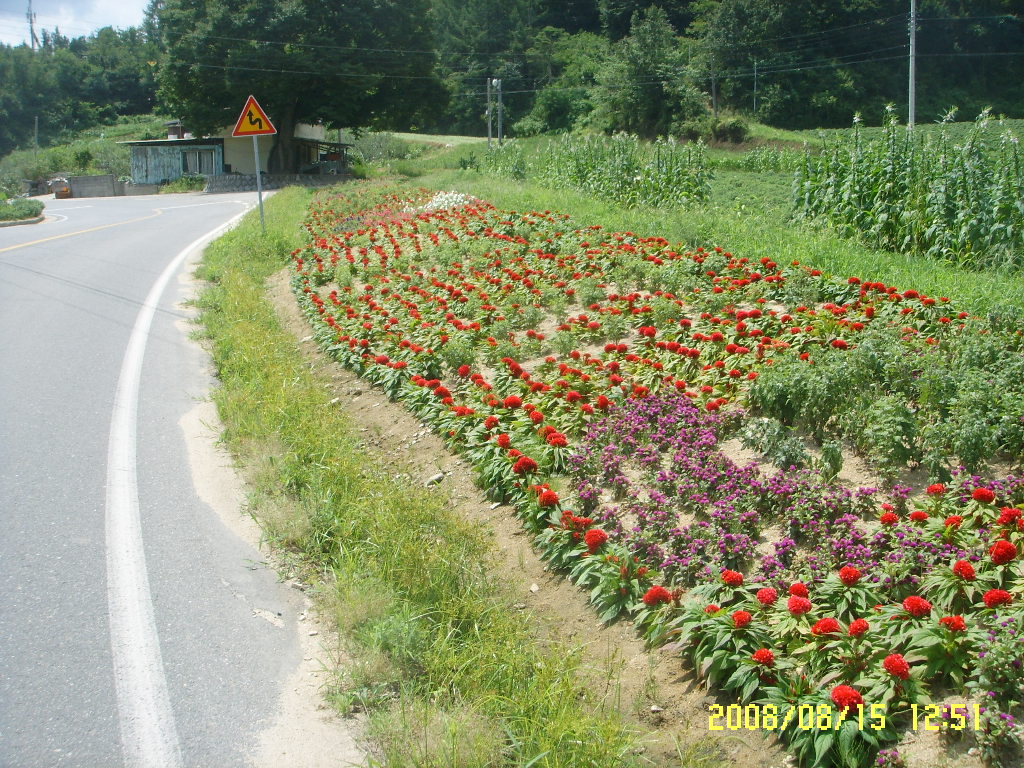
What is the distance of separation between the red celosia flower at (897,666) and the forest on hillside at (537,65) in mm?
44651

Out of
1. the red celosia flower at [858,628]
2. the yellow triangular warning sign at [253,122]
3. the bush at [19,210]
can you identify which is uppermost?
the yellow triangular warning sign at [253,122]

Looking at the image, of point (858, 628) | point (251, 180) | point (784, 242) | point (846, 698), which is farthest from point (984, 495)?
point (251, 180)

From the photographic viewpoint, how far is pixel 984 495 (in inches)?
160

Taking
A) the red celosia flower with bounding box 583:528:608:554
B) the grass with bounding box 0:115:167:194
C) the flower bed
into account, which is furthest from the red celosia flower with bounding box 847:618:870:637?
the grass with bounding box 0:115:167:194

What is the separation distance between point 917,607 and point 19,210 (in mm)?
27848

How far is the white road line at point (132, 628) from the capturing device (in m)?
3.56

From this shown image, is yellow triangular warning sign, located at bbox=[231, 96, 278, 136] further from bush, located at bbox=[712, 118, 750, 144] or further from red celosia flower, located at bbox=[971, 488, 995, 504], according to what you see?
bush, located at bbox=[712, 118, 750, 144]

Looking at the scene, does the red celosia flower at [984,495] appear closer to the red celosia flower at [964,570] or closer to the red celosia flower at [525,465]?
the red celosia flower at [964,570]

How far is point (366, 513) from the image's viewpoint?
5.48 meters

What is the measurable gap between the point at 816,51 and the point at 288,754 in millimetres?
70648

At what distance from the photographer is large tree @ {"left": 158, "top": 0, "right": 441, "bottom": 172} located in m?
42.7

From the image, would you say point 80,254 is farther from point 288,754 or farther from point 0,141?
point 0,141

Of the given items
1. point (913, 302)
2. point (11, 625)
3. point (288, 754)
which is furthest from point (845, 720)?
point (913, 302)

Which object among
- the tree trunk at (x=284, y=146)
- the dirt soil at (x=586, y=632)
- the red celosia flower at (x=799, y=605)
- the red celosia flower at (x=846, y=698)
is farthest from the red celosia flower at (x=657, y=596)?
the tree trunk at (x=284, y=146)
